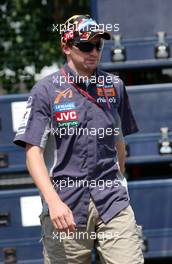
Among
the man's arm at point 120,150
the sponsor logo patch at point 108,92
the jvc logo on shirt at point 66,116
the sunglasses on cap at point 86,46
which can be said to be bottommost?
the man's arm at point 120,150

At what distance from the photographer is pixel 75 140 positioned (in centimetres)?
318

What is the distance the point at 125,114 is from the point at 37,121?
477mm

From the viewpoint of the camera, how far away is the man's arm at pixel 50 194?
299 cm

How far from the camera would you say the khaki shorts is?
319cm

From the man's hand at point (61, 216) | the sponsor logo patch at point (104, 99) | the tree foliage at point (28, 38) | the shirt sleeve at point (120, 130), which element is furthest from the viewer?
the tree foliage at point (28, 38)

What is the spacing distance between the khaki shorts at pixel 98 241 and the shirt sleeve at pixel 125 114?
0.41 m

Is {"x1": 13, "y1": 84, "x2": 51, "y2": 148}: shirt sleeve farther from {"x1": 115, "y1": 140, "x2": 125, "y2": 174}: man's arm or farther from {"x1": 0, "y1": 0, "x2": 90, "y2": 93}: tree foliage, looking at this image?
{"x1": 0, "y1": 0, "x2": 90, "y2": 93}: tree foliage

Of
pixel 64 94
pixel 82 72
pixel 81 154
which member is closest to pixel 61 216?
pixel 81 154

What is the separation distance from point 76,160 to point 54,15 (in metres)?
4.15

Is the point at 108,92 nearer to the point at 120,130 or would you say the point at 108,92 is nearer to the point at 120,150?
the point at 120,130

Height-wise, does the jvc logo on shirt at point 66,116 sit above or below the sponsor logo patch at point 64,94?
below

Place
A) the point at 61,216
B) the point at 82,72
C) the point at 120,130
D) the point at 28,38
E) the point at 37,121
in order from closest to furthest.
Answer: the point at 61,216 → the point at 37,121 → the point at 82,72 → the point at 120,130 → the point at 28,38

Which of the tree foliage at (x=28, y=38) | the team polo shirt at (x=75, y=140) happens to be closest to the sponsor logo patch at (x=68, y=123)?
the team polo shirt at (x=75, y=140)

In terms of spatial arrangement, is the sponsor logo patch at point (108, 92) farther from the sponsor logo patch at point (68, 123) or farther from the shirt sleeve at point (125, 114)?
the sponsor logo patch at point (68, 123)
